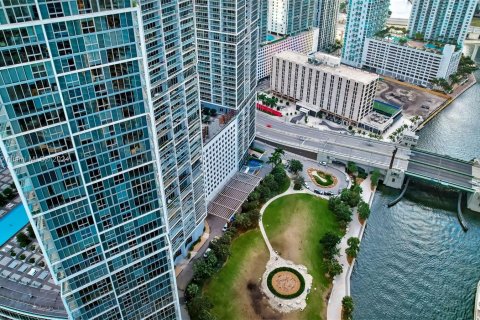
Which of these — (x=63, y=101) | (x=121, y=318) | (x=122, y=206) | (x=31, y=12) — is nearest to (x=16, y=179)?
(x=63, y=101)

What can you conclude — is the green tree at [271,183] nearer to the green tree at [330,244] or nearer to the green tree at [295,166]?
the green tree at [295,166]

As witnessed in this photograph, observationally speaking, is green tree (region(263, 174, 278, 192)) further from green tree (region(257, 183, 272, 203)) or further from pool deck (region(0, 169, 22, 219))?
pool deck (region(0, 169, 22, 219))

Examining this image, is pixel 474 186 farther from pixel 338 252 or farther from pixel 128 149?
pixel 128 149

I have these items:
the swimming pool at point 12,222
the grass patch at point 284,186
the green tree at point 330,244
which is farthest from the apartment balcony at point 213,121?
the swimming pool at point 12,222

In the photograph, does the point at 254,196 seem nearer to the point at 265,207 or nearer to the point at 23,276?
the point at 265,207

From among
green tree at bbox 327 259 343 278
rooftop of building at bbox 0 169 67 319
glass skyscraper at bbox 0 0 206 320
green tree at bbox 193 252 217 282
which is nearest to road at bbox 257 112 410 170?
green tree at bbox 327 259 343 278
